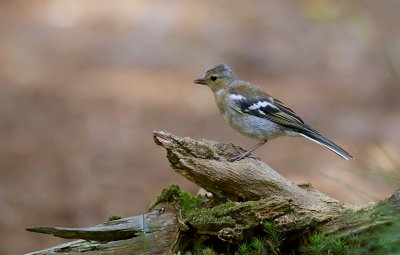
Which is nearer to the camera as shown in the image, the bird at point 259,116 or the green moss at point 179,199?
the green moss at point 179,199

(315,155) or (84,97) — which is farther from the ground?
(84,97)

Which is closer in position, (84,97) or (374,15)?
(84,97)

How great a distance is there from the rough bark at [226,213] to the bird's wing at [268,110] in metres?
1.70

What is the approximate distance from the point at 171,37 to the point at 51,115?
10.4ft

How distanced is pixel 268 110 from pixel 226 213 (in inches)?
97.3

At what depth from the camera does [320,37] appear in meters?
14.4

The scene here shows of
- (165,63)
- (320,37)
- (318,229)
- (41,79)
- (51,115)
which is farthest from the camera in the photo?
(320,37)

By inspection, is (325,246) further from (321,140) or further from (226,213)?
(321,140)

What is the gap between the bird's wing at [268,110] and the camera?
6.37 metres

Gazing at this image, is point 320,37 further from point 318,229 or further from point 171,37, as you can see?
point 318,229

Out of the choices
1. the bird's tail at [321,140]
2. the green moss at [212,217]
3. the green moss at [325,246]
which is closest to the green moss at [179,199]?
the green moss at [212,217]

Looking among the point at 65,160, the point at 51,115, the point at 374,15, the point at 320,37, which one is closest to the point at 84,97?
the point at 51,115

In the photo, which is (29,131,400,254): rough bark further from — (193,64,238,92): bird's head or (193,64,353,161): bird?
(193,64,238,92): bird's head

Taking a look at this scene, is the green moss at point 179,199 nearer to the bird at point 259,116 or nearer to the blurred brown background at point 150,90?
the bird at point 259,116
